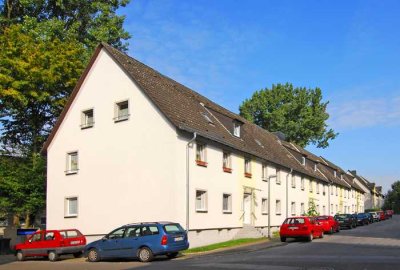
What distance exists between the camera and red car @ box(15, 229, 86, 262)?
23.2 meters

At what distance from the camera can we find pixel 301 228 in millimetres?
27156

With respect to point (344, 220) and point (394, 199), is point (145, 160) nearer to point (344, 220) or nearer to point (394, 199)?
point (344, 220)

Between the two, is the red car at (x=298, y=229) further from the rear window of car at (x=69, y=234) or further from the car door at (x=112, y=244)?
the rear window of car at (x=69, y=234)

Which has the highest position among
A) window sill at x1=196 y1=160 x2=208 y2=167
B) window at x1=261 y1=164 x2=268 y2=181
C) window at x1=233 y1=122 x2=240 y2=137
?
window at x1=233 y1=122 x2=240 y2=137

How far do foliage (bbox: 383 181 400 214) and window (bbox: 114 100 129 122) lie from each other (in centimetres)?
11207

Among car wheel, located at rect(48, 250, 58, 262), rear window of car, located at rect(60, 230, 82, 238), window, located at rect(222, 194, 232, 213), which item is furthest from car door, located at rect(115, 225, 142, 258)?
window, located at rect(222, 194, 232, 213)

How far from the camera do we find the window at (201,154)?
84.5ft

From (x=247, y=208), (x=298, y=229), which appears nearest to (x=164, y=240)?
(x=298, y=229)

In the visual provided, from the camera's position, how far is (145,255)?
19297mm

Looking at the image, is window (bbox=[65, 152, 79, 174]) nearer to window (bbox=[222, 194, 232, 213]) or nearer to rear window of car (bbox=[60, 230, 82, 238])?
rear window of car (bbox=[60, 230, 82, 238])

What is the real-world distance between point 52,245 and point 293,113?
1853 inches

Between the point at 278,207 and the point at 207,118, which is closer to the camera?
the point at 207,118

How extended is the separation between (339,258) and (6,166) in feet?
81.1

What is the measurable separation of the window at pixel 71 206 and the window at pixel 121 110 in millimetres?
5627
